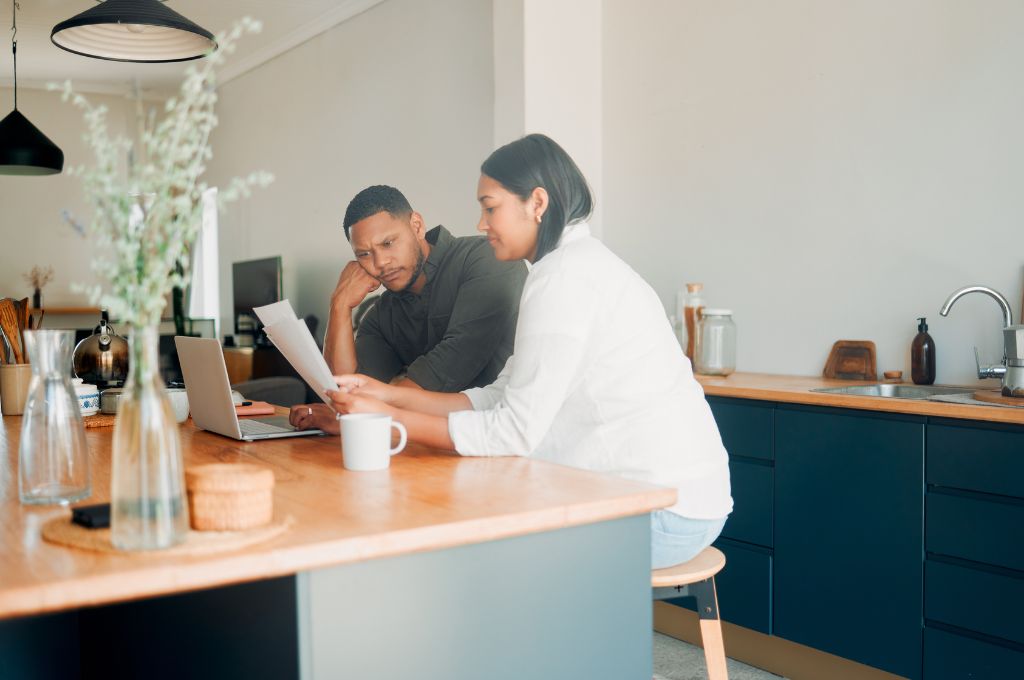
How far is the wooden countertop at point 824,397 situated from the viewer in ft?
7.29

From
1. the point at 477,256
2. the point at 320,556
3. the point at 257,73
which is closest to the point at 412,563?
the point at 320,556

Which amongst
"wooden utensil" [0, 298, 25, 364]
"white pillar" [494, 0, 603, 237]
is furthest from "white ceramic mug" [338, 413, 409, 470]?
"white pillar" [494, 0, 603, 237]

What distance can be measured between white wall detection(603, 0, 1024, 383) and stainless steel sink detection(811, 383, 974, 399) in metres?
0.08

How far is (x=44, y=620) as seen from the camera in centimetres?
197

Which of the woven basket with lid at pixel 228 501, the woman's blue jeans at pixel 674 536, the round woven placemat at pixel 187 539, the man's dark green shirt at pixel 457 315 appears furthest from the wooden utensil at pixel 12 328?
the woman's blue jeans at pixel 674 536

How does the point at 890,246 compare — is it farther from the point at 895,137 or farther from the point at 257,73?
the point at 257,73

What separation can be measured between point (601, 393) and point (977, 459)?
3.59 ft

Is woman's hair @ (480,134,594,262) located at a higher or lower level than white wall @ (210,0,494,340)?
lower

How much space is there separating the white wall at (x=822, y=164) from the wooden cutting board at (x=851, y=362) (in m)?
0.04

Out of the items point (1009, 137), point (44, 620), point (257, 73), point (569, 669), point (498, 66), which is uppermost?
point (257, 73)

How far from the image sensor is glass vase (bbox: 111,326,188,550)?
1029mm

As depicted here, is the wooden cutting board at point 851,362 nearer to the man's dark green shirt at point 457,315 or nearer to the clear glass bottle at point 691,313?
the clear glass bottle at point 691,313

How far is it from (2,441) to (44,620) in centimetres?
39

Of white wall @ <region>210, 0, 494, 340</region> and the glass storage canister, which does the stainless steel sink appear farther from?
white wall @ <region>210, 0, 494, 340</region>
